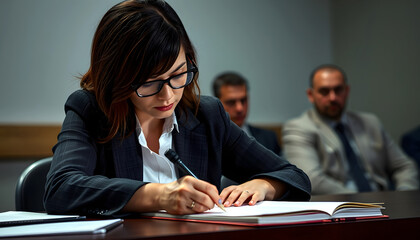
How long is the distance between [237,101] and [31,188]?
1867 millimetres

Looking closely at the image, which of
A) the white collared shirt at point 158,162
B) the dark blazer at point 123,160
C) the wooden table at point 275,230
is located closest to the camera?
the wooden table at point 275,230

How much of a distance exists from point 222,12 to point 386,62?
4.47 ft

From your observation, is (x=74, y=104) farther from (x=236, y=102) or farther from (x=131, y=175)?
(x=236, y=102)

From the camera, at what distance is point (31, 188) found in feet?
4.60

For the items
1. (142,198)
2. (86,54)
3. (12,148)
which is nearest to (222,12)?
(86,54)

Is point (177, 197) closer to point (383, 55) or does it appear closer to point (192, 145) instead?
point (192, 145)

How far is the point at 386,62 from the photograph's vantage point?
12.4 ft

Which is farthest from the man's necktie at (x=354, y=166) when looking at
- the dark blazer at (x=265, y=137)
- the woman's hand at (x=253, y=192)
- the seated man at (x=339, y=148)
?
the woman's hand at (x=253, y=192)

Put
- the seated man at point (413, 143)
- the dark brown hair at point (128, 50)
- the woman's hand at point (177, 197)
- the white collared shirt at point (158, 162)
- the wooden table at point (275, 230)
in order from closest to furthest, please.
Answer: the wooden table at point (275, 230) < the woman's hand at point (177, 197) < the dark brown hair at point (128, 50) < the white collared shirt at point (158, 162) < the seated man at point (413, 143)

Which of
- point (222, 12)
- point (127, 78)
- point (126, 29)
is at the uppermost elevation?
point (222, 12)

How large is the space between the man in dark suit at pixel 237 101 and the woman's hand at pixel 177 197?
2.11 meters

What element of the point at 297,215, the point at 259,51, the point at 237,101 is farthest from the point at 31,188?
the point at 259,51

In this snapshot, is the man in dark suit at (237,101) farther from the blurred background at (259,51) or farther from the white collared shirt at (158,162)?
the white collared shirt at (158,162)

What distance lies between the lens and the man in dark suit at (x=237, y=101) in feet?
10.1
